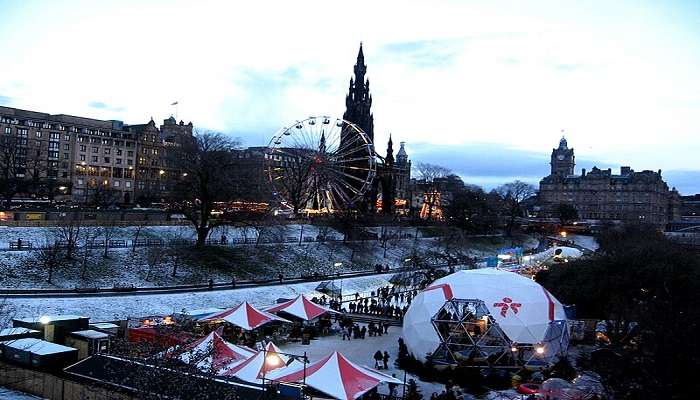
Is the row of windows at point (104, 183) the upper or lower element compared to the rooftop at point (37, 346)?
upper

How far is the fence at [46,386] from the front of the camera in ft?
62.2

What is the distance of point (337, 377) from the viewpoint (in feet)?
63.3

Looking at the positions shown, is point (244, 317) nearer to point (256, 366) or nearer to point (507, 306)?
point (256, 366)

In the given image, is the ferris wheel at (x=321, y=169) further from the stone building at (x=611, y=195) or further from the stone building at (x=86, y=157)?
the stone building at (x=611, y=195)

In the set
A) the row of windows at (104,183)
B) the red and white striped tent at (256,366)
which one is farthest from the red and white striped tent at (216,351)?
the row of windows at (104,183)

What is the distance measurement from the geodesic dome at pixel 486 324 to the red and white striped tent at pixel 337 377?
528 cm

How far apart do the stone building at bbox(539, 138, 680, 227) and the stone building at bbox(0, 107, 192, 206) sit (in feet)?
278

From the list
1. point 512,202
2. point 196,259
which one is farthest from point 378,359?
point 512,202

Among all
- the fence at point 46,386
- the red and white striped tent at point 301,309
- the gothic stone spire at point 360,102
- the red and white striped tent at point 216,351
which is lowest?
the fence at point 46,386

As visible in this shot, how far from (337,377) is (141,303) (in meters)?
19.9

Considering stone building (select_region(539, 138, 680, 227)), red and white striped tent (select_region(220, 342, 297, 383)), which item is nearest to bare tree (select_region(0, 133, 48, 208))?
red and white striped tent (select_region(220, 342, 297, 383))

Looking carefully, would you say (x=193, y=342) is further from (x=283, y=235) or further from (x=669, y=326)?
(x=283, y=235)

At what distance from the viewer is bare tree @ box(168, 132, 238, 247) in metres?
52.7

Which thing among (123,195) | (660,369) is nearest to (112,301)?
(660,369)
